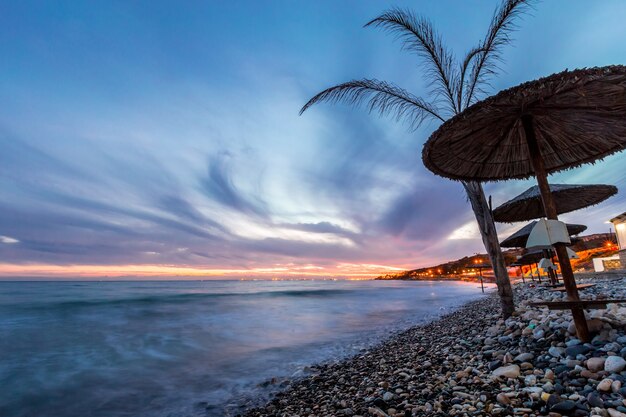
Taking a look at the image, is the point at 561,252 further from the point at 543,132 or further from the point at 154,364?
the point at 154,364

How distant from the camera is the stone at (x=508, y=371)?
3.68 metres

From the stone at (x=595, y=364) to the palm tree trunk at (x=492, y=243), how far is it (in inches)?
176

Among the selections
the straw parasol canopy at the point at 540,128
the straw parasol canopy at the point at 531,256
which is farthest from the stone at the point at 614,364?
the straw parasol canopy at the point at 531,256

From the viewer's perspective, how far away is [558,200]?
903cm

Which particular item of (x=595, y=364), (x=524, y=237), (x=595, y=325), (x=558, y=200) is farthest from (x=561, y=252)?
(x=524, y=237)

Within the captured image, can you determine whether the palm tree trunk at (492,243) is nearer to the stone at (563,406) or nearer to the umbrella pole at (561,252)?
the umbrella pole at (561,252)

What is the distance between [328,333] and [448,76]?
35.1 ft

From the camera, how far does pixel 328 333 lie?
13.2 m

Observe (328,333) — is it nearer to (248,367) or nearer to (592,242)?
(248,367)

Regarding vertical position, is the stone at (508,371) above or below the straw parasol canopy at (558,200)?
below

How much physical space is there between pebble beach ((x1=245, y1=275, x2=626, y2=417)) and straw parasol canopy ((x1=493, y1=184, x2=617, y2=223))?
4225mm

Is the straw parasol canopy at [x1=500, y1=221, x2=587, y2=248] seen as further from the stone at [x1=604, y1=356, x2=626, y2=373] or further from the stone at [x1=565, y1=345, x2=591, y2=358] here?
the stone at [x1=604, y1=356, x2=626, y2=373]

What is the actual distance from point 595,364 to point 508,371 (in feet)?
2.79

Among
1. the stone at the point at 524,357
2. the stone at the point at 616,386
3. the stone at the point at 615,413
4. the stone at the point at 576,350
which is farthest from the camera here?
the stone at the point at 524,357
